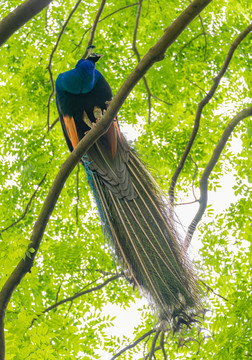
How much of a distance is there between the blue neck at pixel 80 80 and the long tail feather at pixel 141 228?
514 millimetres

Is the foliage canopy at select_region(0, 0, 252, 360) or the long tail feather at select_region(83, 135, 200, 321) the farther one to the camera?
the foliage canopy at select_region(0, 0, 252, 360)

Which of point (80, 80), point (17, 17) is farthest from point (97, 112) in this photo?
point (17, 17)

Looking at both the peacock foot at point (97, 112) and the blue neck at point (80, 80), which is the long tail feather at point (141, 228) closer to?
the peacock foot at point (97, 112)

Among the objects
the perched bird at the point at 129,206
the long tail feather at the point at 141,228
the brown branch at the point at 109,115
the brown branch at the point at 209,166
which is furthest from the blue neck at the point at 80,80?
the brown branch at the point at 109,115

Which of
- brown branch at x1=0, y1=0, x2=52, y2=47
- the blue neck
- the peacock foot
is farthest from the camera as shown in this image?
the peacock foot

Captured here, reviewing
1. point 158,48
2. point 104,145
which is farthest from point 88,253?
point 158,48

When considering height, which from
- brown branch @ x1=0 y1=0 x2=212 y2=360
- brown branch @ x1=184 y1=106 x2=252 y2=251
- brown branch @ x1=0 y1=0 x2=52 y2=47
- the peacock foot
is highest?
the peacock foot

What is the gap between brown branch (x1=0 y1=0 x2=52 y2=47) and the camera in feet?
7.89

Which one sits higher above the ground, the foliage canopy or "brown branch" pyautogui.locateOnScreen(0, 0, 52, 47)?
the foliage canopy

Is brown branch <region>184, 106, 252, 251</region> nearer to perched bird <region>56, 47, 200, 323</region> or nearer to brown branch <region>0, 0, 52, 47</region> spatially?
perched bird <region>56, 47, 200, 323</region>

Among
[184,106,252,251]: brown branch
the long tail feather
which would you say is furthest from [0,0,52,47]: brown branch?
[184,106,252,251]: brown branch

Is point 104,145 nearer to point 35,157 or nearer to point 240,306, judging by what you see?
point 35,157

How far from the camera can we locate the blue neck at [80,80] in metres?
4.14

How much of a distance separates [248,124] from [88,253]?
2.53 metres
